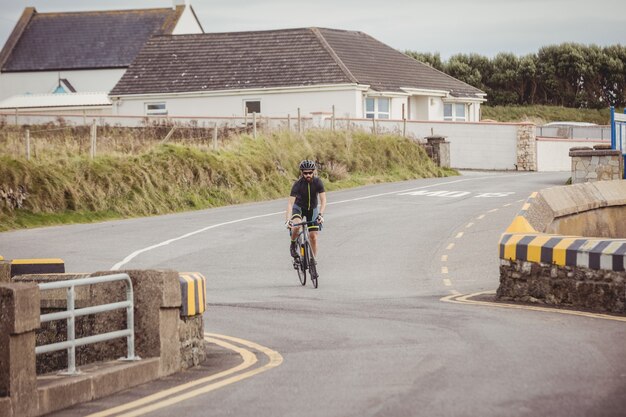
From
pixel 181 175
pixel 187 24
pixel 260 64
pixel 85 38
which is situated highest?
pixel 187 24

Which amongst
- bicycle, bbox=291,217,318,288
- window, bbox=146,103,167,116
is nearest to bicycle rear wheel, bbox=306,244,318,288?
bicycle, bbox=291,217,318,288

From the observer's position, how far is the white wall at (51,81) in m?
74.1

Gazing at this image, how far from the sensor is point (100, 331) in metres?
10.7

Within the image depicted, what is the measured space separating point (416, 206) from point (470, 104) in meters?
34.9

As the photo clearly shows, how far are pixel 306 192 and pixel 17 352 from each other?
10488mm

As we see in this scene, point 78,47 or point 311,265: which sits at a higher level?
point 78,47

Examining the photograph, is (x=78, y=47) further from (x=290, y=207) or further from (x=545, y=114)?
(x=290, y=207)

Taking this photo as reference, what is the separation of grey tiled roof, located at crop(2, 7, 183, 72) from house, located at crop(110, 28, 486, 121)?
13.1 metres

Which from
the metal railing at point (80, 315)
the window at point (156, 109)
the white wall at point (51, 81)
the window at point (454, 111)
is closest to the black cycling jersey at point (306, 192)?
the metal railing at point (80, 315)

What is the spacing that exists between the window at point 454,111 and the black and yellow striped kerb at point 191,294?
53613 millimetres

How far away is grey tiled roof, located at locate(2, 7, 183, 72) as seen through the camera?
74562 millimetres

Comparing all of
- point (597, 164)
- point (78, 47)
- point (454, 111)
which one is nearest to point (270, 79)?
point (454, 111)

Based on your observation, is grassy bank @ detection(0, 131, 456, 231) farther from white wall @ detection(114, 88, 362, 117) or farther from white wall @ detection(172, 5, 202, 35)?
white wall @ detection(172, 5, 202, 35)

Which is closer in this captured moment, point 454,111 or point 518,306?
point 518,306
